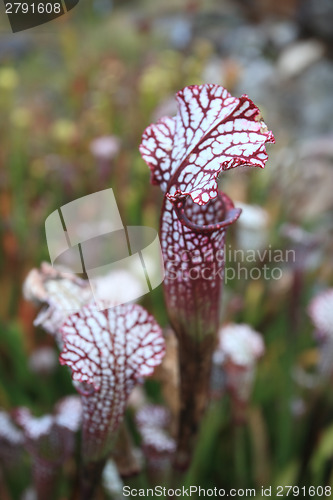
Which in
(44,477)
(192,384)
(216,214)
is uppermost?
(216,214)

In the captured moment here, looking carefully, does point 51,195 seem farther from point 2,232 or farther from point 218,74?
point 218,74

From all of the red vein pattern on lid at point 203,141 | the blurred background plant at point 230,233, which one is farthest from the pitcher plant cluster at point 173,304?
the blurred background plant at point 230,233

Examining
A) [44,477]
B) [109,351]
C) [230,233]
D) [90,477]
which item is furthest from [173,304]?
[230,233]

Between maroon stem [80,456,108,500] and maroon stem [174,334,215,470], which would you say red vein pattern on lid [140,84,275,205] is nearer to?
maroon stem [174,334,215,470]

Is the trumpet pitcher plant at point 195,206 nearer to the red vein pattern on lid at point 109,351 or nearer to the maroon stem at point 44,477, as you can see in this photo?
the red vein pattern on lid at point 109,351

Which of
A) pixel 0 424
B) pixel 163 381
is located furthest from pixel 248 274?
A: pixel 0 424

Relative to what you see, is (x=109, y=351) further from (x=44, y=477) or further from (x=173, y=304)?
(x=44, y=477)
